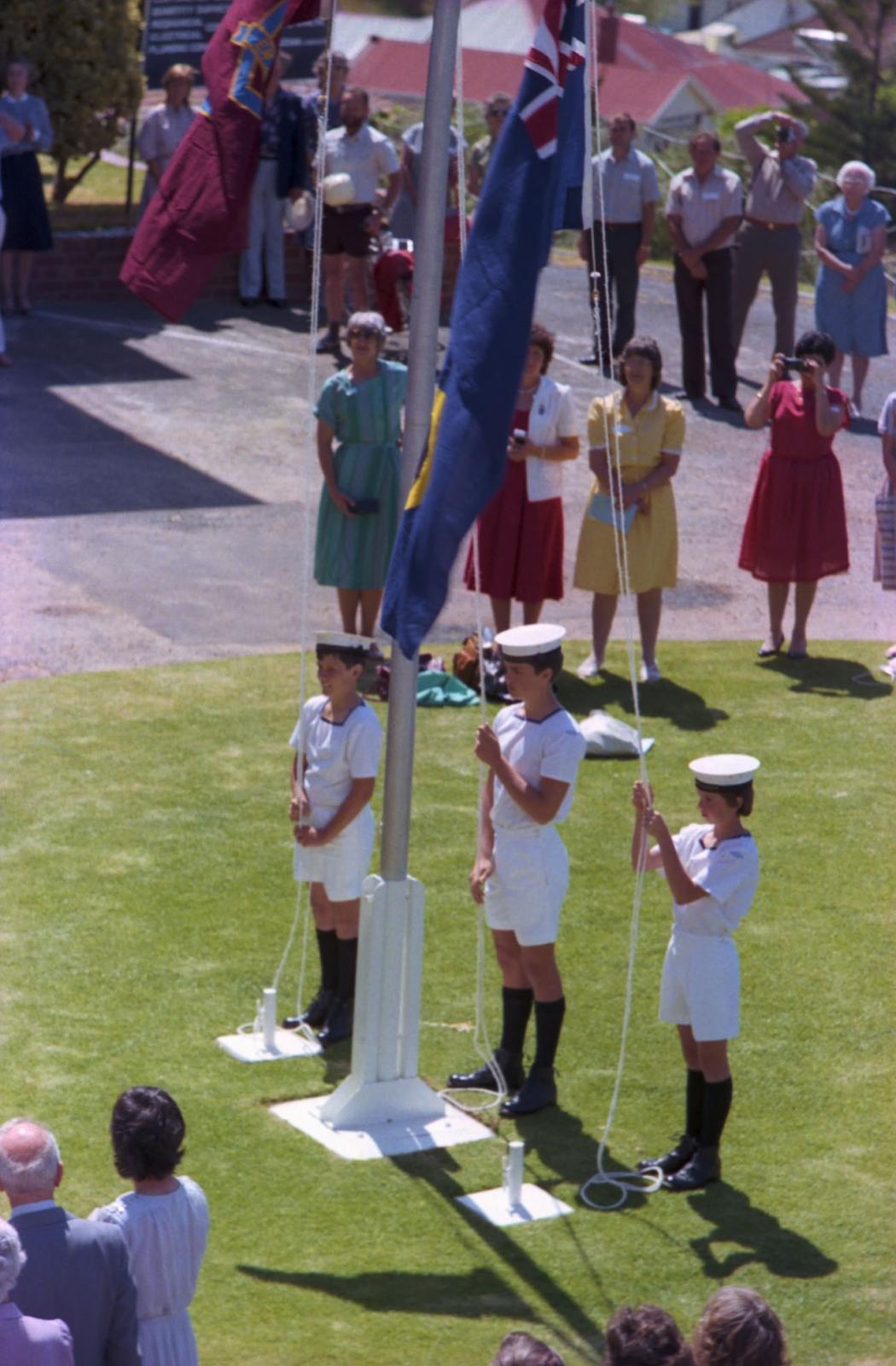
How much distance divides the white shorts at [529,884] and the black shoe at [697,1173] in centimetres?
89

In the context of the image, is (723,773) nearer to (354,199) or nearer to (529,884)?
(529,884)

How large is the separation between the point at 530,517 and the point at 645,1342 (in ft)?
26.5

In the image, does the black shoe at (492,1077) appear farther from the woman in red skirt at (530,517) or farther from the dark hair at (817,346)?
the dark hair at (817,346)

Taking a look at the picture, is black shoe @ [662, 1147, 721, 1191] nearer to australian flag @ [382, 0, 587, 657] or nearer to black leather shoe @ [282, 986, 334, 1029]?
black leather shoe @ [282, 986, 334, 1029]

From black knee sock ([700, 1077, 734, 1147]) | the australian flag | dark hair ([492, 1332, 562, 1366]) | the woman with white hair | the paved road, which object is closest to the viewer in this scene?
dark hair ([492, 1332, 562, 1366])

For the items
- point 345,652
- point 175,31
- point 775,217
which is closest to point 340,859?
point 345,652

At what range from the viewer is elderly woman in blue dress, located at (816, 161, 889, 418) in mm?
18016

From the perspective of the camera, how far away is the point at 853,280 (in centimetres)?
1811

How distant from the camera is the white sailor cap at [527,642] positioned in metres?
7.42

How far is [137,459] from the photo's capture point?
1666 cm

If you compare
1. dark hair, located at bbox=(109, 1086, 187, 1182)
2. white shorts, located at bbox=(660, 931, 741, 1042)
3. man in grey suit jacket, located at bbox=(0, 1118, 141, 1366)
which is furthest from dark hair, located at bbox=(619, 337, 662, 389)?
man in grey suit jacket, located at bbox=(0, 1118, 141, 1366)

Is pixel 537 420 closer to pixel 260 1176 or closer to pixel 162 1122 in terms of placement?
pixel 260 1176

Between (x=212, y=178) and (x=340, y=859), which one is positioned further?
(x=340, y=859)

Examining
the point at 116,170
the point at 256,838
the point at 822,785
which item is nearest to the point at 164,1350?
the point at 256,838
